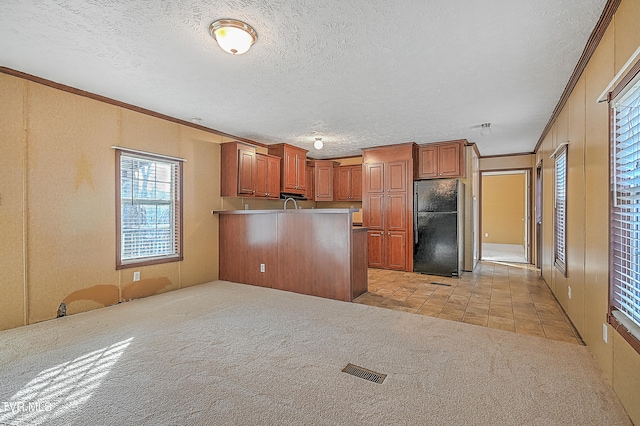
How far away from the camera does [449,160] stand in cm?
→ 586

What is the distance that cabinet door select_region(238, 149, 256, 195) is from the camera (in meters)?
5.27

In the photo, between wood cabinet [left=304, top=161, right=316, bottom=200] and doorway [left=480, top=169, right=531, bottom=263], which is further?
doorway [left=480, top=169, right=531, bottom=263]

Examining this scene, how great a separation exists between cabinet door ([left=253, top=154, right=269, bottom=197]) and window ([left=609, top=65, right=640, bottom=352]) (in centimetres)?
472

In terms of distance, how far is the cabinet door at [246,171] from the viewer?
5.27 meters

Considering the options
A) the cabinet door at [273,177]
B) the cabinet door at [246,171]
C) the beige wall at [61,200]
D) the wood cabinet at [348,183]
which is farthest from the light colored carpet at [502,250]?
the beige wall at [61,200]

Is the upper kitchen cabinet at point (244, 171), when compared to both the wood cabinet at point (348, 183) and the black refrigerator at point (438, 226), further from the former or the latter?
the black refrigerator at point (438, 226)

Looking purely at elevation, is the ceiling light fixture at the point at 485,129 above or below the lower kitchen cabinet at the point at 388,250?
above

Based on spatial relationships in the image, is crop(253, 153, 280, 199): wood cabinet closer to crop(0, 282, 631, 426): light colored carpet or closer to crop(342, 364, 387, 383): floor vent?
crop(0, 282, 631, 426): light colored carpet

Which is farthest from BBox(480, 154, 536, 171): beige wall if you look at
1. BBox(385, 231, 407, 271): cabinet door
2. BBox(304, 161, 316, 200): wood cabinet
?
A: BBox(304, 161, 316, 200): wood cabinet

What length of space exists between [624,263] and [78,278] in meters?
4.94

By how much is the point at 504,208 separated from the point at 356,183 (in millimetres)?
5727

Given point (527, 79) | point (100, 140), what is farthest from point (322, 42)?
point (100, 140)

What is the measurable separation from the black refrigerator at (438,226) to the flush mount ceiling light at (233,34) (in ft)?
14.1

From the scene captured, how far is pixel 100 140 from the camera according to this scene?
3732mm
